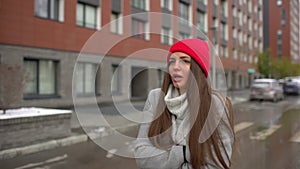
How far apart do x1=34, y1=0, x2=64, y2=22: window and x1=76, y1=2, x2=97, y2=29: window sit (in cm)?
136

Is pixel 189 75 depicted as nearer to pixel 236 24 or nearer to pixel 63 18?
pixel 63 18

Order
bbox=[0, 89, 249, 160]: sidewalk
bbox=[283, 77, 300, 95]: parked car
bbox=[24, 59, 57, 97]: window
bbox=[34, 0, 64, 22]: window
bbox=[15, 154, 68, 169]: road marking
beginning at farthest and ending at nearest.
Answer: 1. bbox=[283, 77, 300, 95]: parked car
2. bbox=[34, 0, 64, 22]: window
3. bbox=[24, 59, 57, 97]: window
4. bbox=[15, 154, 68, 169]: road marking
5. bbox=[0, 89, 249, 160]: sidewalk

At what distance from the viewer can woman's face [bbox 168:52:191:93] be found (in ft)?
4.55

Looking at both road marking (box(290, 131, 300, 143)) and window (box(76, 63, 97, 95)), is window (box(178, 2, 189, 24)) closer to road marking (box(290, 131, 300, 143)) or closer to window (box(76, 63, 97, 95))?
window (box(76, 63, 97, 95))

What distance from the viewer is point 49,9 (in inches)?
607

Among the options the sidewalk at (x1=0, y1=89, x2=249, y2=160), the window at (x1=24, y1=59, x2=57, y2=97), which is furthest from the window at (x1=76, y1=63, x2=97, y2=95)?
the window at (x1=24, y1=59, x2=57, y2=97)

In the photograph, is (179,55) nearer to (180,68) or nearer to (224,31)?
(180,68)

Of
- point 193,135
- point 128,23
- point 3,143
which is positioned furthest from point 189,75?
point 3,143

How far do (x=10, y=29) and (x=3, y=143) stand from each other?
30.1ft

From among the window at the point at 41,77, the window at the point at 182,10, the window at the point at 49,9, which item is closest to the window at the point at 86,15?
the window at the point at 49,9

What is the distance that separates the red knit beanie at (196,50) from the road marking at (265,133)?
701 cm

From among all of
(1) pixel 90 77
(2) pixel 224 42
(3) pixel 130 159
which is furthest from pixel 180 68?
(2) pixel 224 42

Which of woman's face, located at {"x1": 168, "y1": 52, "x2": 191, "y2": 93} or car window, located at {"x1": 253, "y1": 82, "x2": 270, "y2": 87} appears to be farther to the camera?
car window, located at {"x1": 253, "y1": 82, "x2": 270, "y2": 87}

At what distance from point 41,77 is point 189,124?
1506 centimetres
